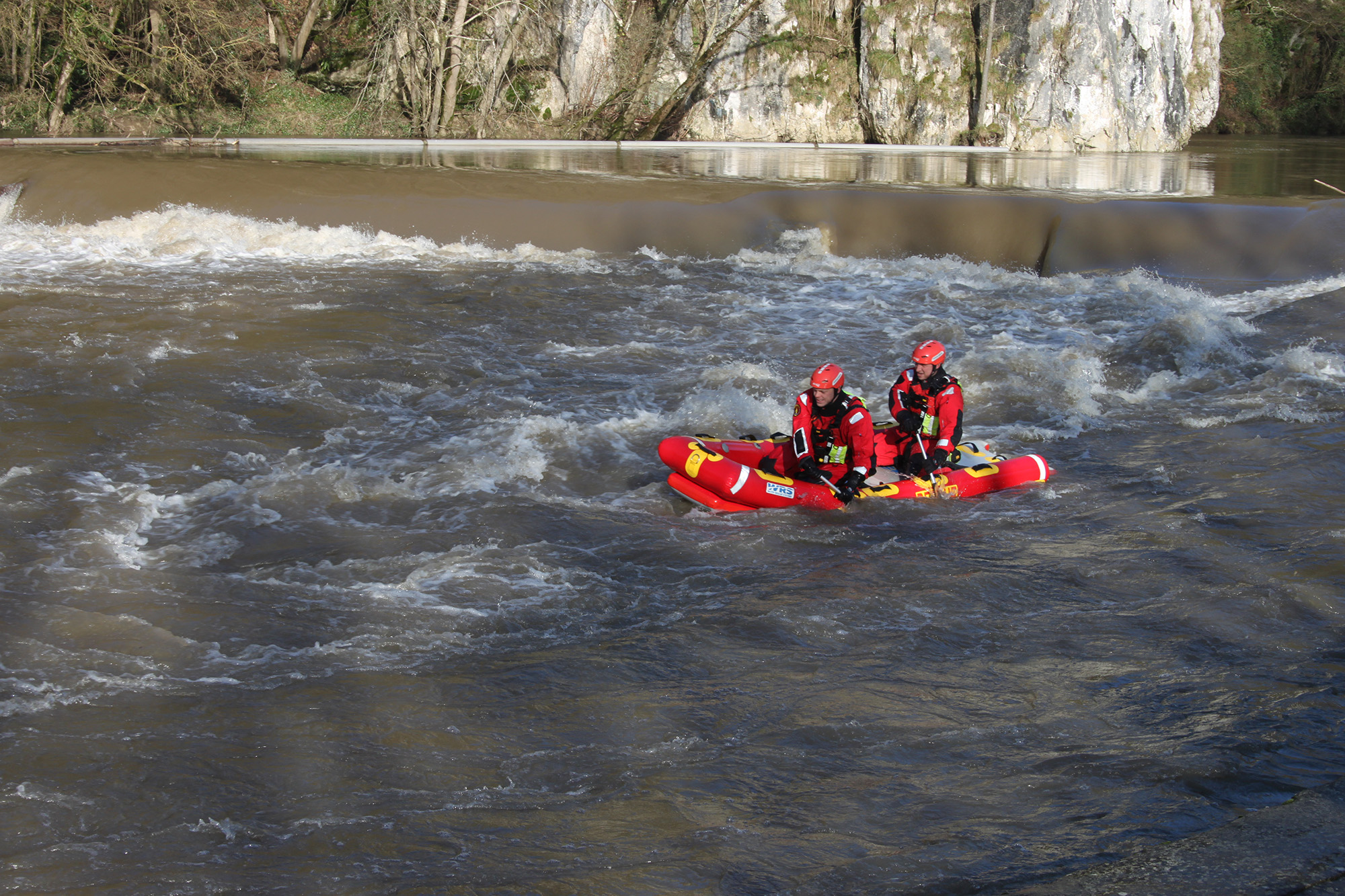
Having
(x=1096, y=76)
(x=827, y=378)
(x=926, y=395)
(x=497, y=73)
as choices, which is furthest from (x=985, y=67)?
(x=827, y=378)

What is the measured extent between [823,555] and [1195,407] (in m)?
4.56

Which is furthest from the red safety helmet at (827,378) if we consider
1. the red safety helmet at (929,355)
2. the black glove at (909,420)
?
the black glove at (909,420)

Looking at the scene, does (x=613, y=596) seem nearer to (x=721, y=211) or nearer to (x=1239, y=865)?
(x=1239, y=865)

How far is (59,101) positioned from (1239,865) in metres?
25.3

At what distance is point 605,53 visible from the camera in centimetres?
2658

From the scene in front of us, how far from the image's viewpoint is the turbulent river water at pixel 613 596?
11.8ft

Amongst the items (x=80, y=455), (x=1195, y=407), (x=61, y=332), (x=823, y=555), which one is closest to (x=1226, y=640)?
(x=823, y=555)

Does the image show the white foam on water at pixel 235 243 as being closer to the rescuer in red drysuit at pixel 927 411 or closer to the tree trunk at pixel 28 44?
the rescuer in red drysuit at pixel 927 411

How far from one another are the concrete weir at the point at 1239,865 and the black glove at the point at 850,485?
3274 mm

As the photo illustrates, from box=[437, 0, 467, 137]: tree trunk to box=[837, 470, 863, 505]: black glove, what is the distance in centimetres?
1872

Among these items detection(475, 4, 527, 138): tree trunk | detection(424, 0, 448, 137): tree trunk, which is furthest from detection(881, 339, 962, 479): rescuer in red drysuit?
detection(475, 4, 527, 138): tree trunk

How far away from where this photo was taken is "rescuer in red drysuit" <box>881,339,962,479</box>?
6723 mm

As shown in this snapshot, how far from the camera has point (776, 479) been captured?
A: 22.0 feet

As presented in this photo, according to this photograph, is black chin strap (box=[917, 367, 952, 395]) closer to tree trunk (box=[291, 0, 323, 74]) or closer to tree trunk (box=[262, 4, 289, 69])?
tree trunk (box=[291, 0, 323, 74])
